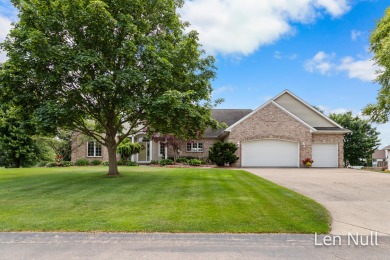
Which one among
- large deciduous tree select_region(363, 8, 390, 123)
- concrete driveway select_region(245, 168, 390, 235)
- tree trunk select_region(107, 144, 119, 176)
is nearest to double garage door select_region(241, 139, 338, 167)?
large deciduous tree select_region(363, 8, 390, 123)

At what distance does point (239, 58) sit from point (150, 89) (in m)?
10.2

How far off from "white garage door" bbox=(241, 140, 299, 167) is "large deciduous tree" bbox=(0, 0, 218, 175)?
12535 mm

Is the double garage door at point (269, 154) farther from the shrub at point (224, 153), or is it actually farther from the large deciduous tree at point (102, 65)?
the large deciduous tree at point (102, 65)

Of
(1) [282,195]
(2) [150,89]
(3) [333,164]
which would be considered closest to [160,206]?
(1) [282,195]

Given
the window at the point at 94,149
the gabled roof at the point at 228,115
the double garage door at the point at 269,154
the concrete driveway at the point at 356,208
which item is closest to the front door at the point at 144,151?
the window at the point at 94,149

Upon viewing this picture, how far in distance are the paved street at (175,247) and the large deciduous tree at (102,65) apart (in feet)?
21.8

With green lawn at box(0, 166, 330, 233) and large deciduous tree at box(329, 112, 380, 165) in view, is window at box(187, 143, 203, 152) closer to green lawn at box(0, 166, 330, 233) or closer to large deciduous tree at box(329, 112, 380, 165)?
green lawn at box(0, 166, 330, 233)

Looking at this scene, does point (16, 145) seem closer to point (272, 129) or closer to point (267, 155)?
point (267, 155)

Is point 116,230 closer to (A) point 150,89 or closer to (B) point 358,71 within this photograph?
(A) point 150,89

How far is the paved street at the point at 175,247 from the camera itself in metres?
4.54

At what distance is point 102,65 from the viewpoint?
38.2ft

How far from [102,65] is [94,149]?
63.8 feet

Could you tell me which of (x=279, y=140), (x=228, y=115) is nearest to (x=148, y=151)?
(x=228, y=115)

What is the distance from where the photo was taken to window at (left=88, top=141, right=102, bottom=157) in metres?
29.3
